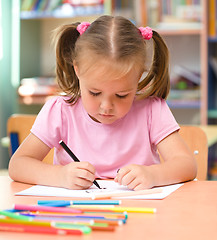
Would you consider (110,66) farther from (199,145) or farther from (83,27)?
(199,145)

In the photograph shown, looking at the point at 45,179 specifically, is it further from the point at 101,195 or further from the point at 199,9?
the point at 199,9

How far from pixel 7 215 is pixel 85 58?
1.86ft

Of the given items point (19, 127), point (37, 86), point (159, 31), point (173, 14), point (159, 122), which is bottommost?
point (37, 86)

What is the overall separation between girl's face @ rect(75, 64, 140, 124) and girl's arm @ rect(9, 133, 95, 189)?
168 millimetres

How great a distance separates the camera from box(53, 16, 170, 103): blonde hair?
1.22 meters

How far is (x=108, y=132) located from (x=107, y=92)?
0.24 m

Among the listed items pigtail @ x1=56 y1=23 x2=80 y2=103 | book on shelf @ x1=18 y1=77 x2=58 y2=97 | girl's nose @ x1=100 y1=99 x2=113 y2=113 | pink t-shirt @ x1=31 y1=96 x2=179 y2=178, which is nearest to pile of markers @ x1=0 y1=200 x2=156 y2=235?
girl's nose @ x1=100 y1=99 x2=113 y2=113

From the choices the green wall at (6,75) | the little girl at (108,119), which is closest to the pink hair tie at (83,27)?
the little girl at (108,119)

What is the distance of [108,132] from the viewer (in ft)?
4.57

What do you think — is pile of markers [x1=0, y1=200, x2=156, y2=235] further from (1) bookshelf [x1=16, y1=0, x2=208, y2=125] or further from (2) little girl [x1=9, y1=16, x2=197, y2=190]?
(1) bookshelf [x1=16, y1=0, x2=208, y2=125]

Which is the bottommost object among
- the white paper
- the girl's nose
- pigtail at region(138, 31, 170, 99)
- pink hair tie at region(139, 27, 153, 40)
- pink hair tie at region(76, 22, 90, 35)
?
the white paper

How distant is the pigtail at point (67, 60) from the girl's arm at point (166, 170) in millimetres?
294

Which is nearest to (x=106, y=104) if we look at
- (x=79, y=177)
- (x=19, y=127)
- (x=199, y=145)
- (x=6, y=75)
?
(x=79, y=177)

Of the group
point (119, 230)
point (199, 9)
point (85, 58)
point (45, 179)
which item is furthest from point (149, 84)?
point (199, 9)
